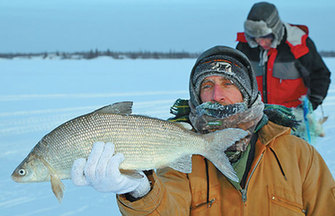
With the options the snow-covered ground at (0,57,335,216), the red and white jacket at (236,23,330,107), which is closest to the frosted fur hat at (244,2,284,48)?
the red and white jacket at (236,23,330,107)

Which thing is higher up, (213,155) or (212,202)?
(213,155)

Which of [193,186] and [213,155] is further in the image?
[193,186]

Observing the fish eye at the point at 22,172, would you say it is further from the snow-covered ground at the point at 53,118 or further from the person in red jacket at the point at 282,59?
the person in red jacket at the point at 282,59

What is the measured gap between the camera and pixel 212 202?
228 cm

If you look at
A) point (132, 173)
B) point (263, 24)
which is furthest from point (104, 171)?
point (263, 24)

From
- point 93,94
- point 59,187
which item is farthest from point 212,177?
point 93,94

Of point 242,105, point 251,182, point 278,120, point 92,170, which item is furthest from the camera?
point 278,120

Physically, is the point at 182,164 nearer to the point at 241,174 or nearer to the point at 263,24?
the point at 241,174

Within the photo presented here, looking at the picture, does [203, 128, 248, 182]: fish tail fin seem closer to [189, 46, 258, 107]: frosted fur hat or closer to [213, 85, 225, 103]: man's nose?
[213, 85, 225, 103]: man's nose

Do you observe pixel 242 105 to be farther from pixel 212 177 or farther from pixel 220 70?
pixel 212 177

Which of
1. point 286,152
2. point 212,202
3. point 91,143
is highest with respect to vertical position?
point 91,143

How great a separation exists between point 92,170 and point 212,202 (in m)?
0.87

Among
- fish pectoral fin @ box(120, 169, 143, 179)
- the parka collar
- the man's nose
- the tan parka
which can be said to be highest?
the man's nose

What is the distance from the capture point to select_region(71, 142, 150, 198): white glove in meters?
1.85
